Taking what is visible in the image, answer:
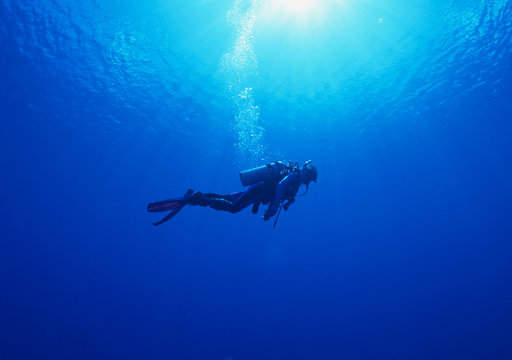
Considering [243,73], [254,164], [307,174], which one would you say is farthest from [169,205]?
[254,164]

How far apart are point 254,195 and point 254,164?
28.4 m

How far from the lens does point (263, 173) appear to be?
462 centimetres

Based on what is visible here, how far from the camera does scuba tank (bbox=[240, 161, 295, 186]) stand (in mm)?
4535

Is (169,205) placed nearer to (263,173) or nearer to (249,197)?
(249,197)

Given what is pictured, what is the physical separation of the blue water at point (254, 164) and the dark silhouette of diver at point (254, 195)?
10.5 meters

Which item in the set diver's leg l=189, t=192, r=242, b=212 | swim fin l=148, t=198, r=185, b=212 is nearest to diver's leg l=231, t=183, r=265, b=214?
diver's leg l=189, t=192, r=242, b=212

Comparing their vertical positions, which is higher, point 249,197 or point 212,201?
point 249,197

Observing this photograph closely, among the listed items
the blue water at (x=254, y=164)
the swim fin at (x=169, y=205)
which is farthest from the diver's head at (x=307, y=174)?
the blue water at (x=254, y=164)

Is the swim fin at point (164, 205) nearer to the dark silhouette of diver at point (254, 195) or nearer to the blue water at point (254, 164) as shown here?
the dark silhouette of diver at point (254, 195)

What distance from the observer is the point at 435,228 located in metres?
49.3

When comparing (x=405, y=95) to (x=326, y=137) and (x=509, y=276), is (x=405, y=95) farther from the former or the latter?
(x=509, y=276)

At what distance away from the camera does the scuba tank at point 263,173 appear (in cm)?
454

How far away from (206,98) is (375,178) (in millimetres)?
25754

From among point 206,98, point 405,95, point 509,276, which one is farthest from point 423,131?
point 509,276
